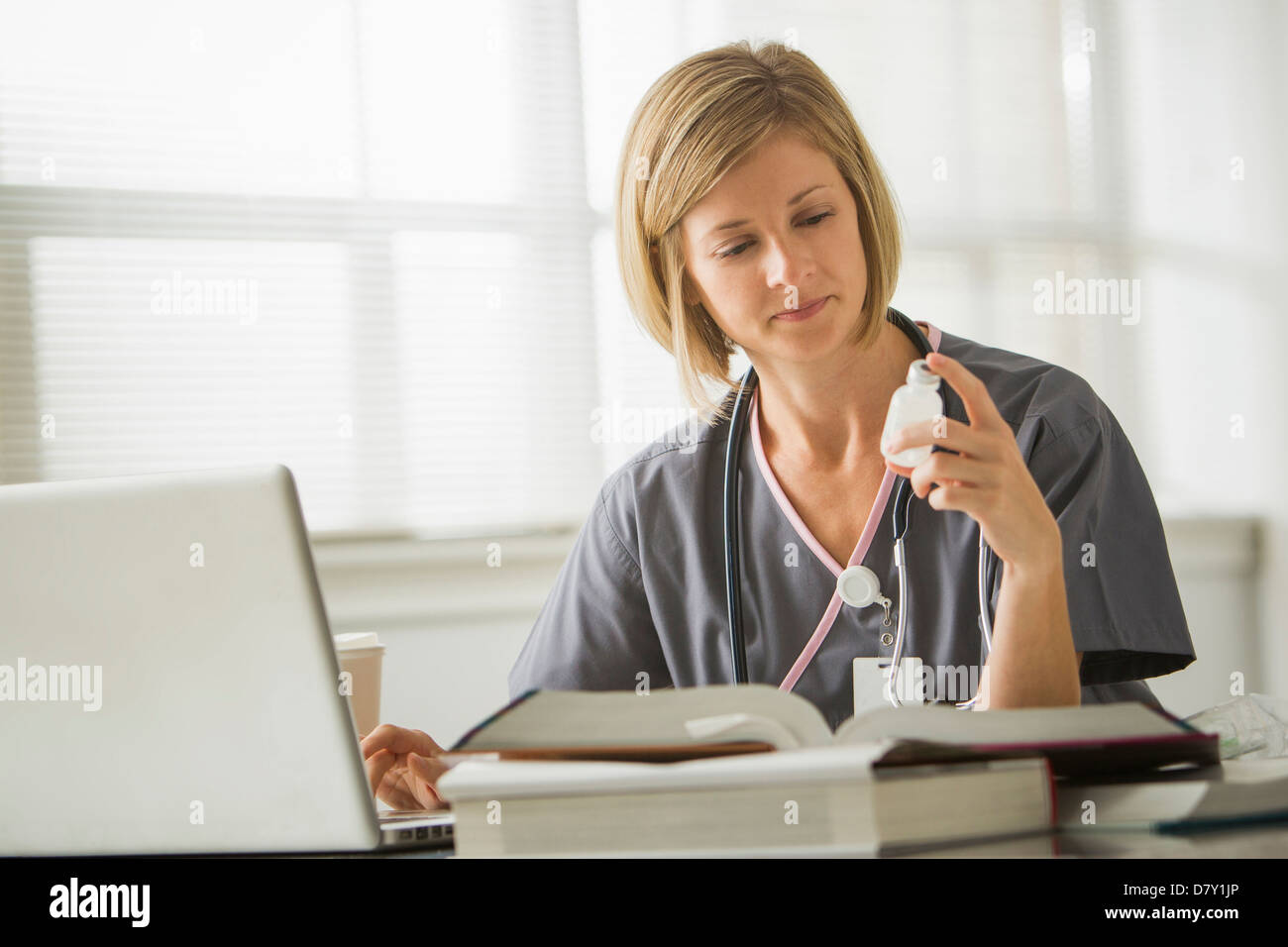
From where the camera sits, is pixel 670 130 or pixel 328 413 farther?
pixel 328 413

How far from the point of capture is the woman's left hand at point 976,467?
2.75 feet

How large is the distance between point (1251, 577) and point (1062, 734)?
106 inches

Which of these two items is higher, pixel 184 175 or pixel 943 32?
pixel 943 32

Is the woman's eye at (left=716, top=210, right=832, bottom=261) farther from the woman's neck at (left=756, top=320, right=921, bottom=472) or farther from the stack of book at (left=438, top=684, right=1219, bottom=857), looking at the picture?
the stack of book at (left=438, top=684, right=1219, bottom=857)

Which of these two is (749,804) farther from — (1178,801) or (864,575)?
(864,575)

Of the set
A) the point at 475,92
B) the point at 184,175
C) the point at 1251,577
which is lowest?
the point at 1251,577

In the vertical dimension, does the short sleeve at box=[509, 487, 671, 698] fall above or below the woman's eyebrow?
below

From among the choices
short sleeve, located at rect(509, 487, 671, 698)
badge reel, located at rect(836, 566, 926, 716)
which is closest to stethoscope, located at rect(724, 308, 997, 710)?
badge reel, located at rect(836, 566, 926, 716)

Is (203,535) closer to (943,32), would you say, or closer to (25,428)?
(25,428)

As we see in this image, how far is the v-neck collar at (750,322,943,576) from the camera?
1.24 m

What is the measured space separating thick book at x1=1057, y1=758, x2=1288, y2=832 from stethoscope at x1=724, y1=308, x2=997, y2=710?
1.62 feet

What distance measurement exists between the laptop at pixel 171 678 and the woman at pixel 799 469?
66 cm
